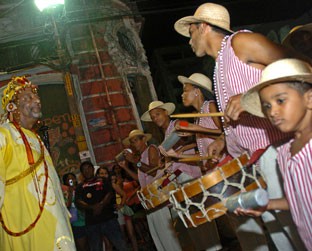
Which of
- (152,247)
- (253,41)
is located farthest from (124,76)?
(253,41)

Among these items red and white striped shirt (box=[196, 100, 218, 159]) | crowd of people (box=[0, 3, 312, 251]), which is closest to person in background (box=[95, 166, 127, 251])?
crowd of people (box=[0, 3, 312, 251])

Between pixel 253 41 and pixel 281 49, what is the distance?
0.73 feet

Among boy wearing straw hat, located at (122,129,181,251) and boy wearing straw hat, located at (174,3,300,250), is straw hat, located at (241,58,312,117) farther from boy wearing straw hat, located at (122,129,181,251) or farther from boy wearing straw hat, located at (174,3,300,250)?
boy wearing straw hat, located at (122,129,181,251)

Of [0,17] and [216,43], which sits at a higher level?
[0,17]

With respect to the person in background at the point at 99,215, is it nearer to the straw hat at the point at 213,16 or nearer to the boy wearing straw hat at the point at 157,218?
the boy wearing straw hat at the point at 157,218

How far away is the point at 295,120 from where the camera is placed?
237cm

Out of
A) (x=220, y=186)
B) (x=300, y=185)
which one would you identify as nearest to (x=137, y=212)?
(x=220, y=186)

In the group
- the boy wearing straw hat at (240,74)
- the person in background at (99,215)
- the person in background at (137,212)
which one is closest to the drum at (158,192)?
the boy wearing straw hat at (240,74)

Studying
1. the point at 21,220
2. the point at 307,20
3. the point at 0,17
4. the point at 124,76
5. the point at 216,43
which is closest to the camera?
the point at 216,43

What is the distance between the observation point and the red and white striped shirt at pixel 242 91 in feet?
10.1

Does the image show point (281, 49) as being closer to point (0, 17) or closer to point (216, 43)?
point (216, 43)

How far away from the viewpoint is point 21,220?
376 cm

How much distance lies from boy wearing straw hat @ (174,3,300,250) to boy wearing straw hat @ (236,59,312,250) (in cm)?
47

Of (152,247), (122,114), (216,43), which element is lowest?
(152,247)
